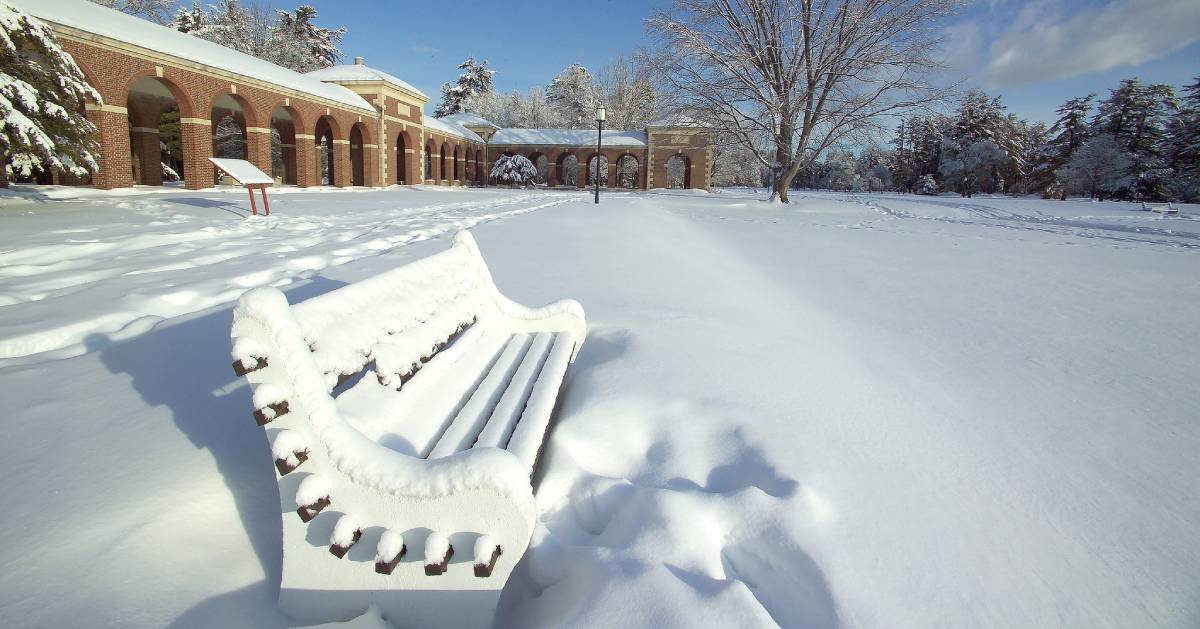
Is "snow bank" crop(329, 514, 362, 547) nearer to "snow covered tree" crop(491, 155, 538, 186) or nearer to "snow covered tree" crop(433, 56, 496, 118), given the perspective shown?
"snow covered tree" crop(491, 155, 538, 186)

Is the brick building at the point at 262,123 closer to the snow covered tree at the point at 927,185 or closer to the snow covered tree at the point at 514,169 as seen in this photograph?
the snow covered tree at the point at 514,169

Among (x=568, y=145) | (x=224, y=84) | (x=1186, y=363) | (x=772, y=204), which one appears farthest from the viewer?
(x=568, y=145)

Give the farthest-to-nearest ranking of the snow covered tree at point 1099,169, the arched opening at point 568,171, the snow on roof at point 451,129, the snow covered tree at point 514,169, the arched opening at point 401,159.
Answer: the arched opening at point 568,171
the snow covered tree at point 514,169
the snow on roof at point 451,129
the snow covered tree at point 1099,169
the arched opening at point 401,159

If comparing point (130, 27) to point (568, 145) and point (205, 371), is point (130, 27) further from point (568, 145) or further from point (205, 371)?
point (568, 145)

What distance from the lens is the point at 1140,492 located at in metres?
2.13

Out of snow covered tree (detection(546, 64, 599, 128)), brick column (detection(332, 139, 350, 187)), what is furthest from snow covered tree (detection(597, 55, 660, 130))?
brick column (detection(332, 139, 350, 187))

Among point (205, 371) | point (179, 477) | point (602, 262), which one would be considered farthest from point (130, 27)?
point (179, 477)

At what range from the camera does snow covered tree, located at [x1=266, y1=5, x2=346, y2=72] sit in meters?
42.9

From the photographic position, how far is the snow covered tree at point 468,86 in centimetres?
6228

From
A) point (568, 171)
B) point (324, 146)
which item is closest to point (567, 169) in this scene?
point (568, 171)

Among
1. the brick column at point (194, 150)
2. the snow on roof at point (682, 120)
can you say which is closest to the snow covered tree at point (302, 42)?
the brick column at point (194, 150)

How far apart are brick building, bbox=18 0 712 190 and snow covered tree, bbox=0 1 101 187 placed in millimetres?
3531

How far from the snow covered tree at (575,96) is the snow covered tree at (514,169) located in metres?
15.0

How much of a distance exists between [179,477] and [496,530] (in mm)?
1266
